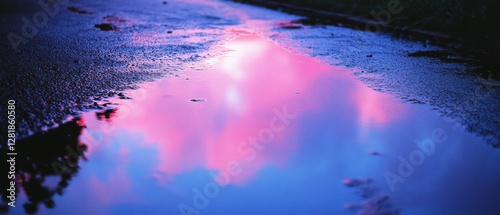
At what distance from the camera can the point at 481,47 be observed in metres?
6.14

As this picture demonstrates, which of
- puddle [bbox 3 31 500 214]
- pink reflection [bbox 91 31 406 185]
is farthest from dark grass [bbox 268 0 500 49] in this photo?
puddle [bbox 3 31 500 214]

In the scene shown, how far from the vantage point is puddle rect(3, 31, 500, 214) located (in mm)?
2223

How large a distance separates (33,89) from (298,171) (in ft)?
8.65

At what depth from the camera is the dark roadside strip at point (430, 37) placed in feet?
17.6

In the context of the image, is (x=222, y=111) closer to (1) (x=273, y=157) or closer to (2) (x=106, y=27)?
(1) (x=273, y=157)

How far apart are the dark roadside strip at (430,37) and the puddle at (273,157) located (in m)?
2.00

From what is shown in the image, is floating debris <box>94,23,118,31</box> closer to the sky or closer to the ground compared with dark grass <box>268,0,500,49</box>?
closer to the ground

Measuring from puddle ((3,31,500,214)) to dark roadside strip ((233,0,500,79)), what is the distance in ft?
6.56

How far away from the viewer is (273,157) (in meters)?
2.76

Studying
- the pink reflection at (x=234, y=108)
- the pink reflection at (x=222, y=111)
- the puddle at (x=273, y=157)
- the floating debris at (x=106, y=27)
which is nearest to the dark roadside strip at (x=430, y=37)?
the pink reflection at (x=234, y=108)

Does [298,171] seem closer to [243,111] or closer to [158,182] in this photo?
[158,182]

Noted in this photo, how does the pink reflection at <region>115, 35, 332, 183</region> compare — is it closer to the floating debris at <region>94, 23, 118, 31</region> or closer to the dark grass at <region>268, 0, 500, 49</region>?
the dark grass at <region>268, 0, 500, 49</region>

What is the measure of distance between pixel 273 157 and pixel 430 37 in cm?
536

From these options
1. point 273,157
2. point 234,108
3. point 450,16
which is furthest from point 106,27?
point 450,16
